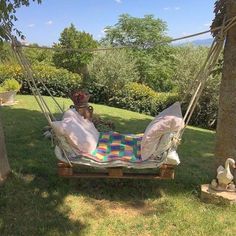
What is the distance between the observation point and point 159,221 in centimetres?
354

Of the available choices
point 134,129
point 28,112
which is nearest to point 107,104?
point 28,112

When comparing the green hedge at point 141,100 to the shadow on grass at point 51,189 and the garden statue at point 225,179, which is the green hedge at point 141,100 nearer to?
the shadow on grass at point 51,189

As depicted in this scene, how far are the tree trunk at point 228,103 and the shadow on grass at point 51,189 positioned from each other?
585mm

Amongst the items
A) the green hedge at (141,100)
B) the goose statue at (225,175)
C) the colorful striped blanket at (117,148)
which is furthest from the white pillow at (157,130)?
→ the green hedge at (141,100)

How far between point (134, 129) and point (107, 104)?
20.5 feet

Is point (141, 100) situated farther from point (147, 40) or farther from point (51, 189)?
point (147, 40)

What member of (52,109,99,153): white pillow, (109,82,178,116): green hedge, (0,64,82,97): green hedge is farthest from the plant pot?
(52,109,99,153): white pillow

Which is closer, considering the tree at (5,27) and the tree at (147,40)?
the tree at (5,27)

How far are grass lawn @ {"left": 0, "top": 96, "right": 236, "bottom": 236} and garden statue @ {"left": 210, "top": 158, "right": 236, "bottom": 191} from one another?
0.22 m

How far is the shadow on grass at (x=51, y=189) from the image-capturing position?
341cm

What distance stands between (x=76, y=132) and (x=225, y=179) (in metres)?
1.63

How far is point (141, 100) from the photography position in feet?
43.3

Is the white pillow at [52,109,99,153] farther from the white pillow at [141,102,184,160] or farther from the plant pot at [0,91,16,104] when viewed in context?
the plant pot at [0,91,16,104]

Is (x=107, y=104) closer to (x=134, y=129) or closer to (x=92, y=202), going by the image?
(x=134, y=129)
